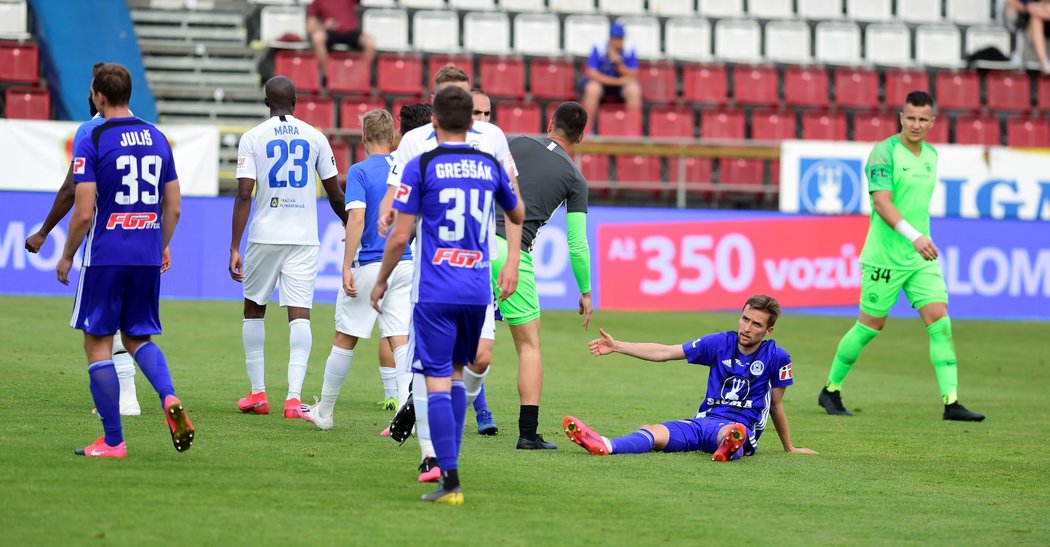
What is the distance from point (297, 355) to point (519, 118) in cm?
1312

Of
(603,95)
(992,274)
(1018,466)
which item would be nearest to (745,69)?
(603,95)

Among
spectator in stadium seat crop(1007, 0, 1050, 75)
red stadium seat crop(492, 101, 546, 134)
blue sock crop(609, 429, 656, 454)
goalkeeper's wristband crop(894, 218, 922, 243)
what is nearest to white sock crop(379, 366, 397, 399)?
blue sock crop(609, 429, 656, 454)

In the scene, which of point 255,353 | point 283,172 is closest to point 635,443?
point 255,353

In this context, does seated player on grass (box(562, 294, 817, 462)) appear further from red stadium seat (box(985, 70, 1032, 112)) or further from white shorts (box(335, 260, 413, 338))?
red stadium seat (box(985, 70, 1032, 112))

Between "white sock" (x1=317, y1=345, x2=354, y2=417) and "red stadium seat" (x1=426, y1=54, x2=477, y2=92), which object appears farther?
"red stadium seat" (x1=426, y1=54, x2=477, y2=92)

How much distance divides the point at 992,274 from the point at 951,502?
1278cm

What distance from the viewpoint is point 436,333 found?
6.35 metres

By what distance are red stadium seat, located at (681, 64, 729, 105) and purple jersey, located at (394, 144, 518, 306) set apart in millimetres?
17887

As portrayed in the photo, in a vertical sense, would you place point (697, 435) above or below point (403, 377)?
below

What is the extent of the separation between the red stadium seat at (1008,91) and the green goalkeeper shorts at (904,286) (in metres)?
15.0

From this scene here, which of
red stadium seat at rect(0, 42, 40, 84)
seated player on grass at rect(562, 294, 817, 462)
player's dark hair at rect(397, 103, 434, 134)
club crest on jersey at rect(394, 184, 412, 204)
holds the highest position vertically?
red stadium seat at rect(0, 42, 40, 84)

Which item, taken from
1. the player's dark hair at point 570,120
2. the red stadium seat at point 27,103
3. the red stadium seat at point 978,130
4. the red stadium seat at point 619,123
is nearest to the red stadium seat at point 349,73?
the red stadium seat at point 619,123

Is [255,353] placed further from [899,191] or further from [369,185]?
[899,191]

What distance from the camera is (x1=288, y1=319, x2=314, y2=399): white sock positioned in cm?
911
